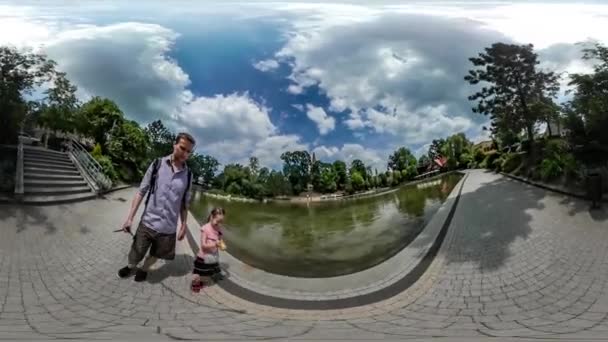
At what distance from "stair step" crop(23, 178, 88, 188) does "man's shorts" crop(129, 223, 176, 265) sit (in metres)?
0.42

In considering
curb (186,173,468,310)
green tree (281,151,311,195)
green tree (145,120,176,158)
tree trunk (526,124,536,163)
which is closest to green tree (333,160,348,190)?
green tree (281,151,311,195)

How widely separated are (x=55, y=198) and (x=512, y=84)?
274cm

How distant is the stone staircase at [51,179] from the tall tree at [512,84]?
7.74 feet

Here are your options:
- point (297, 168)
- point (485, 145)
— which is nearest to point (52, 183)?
point (297, 168)

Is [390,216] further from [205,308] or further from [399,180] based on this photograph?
[205,308]

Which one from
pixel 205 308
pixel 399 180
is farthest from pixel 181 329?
pixel 399 180

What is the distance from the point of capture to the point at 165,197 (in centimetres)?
251

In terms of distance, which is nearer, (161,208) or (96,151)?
(96,151)

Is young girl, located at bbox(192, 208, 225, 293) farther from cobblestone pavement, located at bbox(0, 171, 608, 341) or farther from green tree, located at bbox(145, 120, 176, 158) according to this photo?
green tree, located at bbox(145, 120, 176, 158)

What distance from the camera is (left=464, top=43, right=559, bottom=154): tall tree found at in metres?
2.49

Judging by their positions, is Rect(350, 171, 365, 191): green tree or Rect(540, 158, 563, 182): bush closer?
Rect(350, 171, 365, 191): green tree

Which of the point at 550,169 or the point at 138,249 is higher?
the point at 550,169

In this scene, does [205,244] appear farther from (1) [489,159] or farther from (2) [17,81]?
(1) [489,159]

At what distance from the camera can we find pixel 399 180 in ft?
8.27
